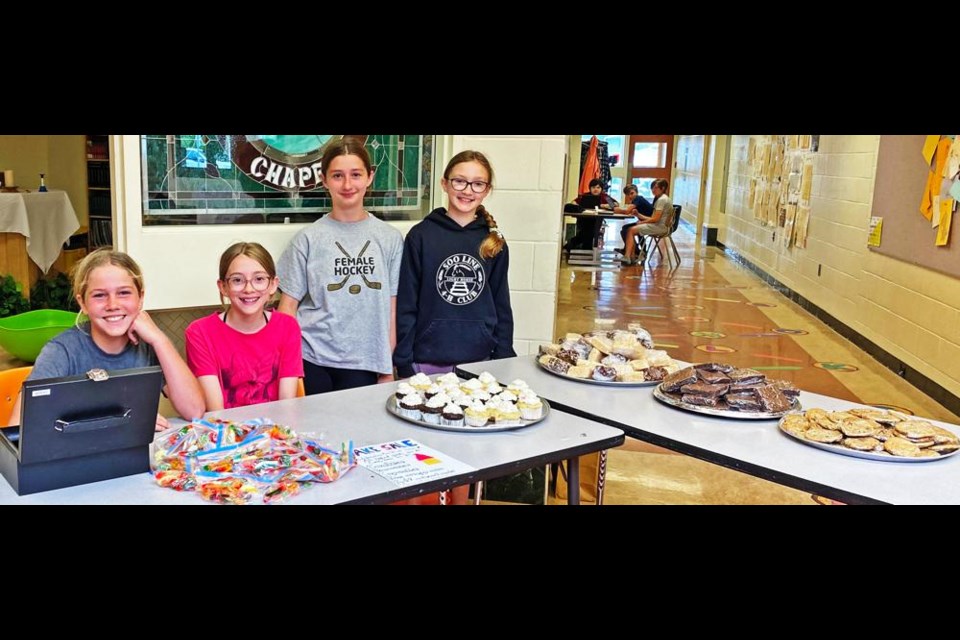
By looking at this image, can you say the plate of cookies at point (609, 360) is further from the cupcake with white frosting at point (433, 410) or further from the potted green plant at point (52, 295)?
the potted green plant at point (52, 295)

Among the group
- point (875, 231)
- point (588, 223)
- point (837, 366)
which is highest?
point (875, 231)

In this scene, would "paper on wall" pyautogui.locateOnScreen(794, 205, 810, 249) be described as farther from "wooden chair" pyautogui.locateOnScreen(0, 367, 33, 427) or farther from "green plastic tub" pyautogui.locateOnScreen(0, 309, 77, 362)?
"wooden chair" pyautogui.locateOnScreen(0, 367, 33, 427)

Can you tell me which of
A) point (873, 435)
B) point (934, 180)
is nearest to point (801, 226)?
point (934, 180)

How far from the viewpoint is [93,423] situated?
1.95m

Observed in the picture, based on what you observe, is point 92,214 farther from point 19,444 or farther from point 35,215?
point 19,444

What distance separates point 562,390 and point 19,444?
62.2 inches

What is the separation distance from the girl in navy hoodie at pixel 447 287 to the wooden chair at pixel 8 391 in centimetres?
126

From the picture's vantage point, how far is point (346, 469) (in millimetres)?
2109

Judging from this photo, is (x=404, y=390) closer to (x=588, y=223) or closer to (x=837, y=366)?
(x=837, y=366)

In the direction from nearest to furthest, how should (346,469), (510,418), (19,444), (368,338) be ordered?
(19,444)
(346,469)
(510,418)
(368,338)

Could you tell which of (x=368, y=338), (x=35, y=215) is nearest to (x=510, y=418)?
(x=368, y=338)

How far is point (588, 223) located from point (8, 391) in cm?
1129

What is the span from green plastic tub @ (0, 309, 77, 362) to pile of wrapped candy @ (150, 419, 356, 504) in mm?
3870

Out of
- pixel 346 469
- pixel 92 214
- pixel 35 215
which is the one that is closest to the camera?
pixel 346 469
